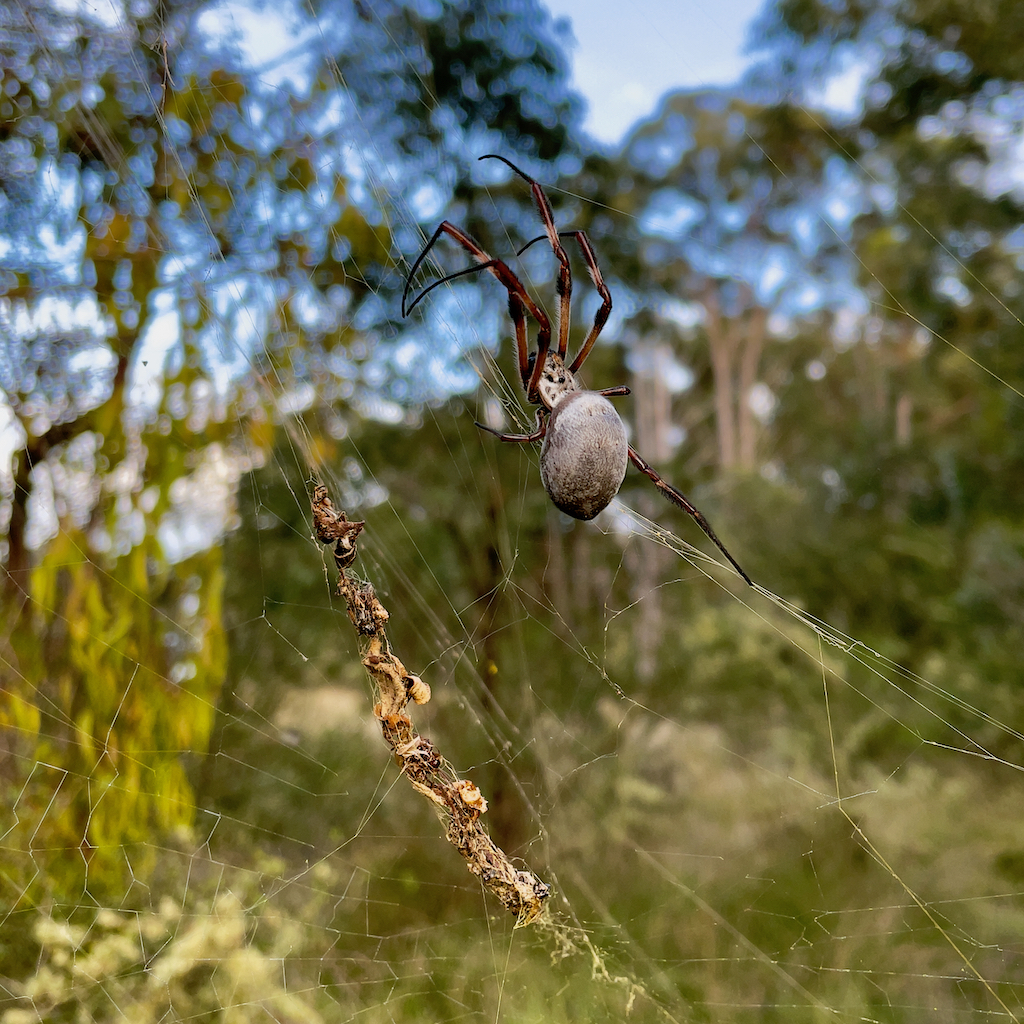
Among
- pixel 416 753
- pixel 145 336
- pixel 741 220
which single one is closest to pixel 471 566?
pixel 145 336

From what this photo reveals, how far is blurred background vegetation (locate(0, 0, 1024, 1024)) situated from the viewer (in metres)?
0.88

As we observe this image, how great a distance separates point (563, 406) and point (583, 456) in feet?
0.26

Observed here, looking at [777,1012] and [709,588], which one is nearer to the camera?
[777,1012]

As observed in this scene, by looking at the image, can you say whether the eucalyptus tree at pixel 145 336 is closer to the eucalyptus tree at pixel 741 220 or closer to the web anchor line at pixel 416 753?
the web anchor line at pixel 416 753

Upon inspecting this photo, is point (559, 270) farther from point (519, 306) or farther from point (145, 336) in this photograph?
point (145, 336)

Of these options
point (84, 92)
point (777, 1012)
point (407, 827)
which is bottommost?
point (407, 827)

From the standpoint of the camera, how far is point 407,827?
1563 millimetres

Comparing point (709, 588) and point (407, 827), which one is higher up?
point (709, 588)

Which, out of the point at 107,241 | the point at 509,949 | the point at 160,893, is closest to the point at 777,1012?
the point at 509,949

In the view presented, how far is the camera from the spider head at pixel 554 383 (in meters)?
0.75

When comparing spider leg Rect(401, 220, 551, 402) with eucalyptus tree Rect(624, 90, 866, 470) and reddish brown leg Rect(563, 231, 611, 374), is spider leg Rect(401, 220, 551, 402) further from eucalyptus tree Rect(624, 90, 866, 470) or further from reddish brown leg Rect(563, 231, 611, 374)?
eucalyptus tree Rect(624, 90, 866, 470)

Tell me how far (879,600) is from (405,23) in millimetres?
→ 2362

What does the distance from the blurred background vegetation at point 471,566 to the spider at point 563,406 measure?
154mm

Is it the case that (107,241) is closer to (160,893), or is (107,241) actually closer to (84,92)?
(84,92)
